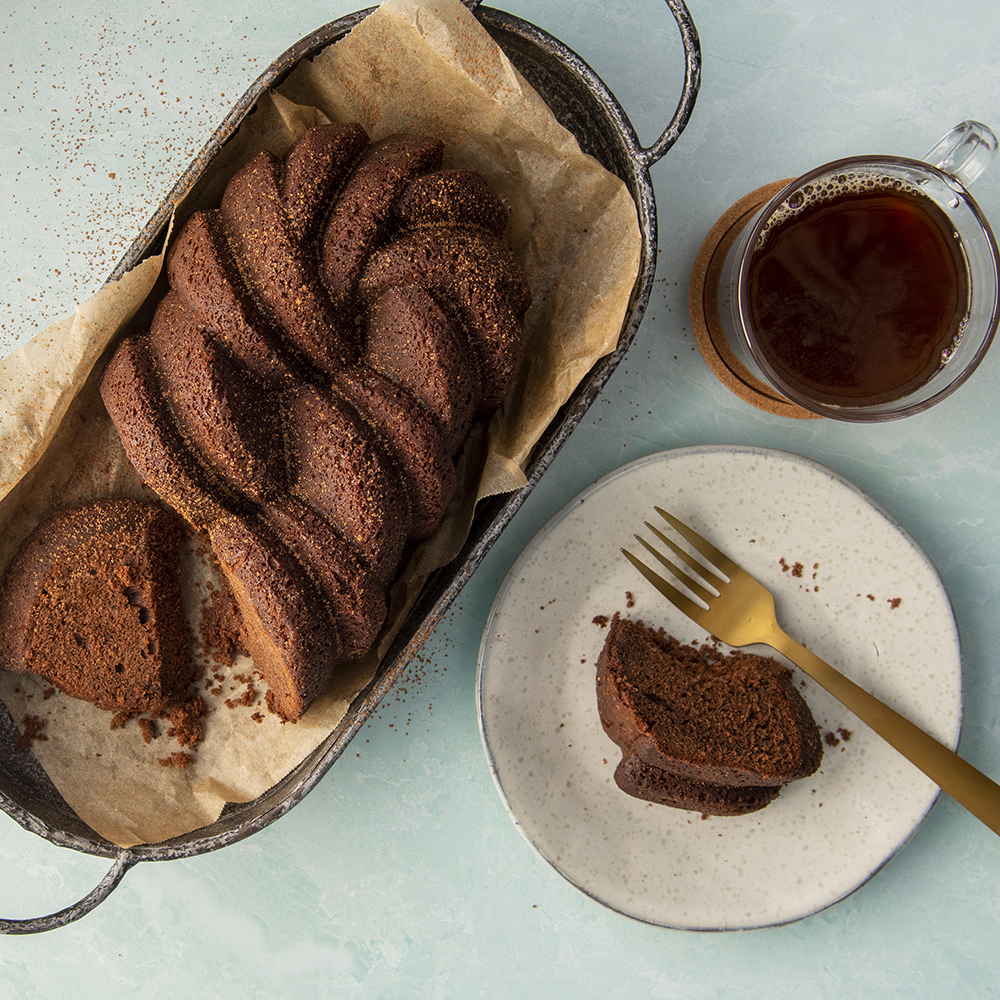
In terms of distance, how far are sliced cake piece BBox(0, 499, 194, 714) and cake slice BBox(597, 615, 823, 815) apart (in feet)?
3.95

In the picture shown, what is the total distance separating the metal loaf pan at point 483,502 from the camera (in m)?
1.67

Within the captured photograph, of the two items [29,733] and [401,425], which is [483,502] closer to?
[401,425]

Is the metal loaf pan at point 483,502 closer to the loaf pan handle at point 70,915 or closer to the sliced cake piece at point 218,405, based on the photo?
the loaf pan handle at point 70,915

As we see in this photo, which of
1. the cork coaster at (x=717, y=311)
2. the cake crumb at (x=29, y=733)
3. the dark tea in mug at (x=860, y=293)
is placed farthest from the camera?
the cork coaster at (x=717, y=311)

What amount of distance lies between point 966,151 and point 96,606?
239 centimetres

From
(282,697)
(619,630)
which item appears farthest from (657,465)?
(282,697)

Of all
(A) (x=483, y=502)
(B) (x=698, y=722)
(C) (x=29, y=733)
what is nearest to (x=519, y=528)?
(A) (x=483, y=502)

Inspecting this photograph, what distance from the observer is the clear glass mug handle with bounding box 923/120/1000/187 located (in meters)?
1.68

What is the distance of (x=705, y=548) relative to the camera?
6.64 ft

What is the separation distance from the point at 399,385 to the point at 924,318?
1.31 metres

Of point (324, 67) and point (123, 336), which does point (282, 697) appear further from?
point (324, 67)

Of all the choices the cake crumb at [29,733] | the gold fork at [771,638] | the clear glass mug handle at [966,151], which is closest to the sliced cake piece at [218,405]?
the cake crumb at [29,733]

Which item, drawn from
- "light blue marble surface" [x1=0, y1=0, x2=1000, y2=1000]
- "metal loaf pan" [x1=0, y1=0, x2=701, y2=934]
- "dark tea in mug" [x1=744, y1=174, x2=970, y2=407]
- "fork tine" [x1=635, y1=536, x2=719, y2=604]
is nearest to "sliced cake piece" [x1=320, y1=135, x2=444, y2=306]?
"metal loaf pan" [x1=0, y1=0, x2=701, y2=934]

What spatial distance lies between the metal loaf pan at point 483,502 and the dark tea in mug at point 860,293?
347 mm
